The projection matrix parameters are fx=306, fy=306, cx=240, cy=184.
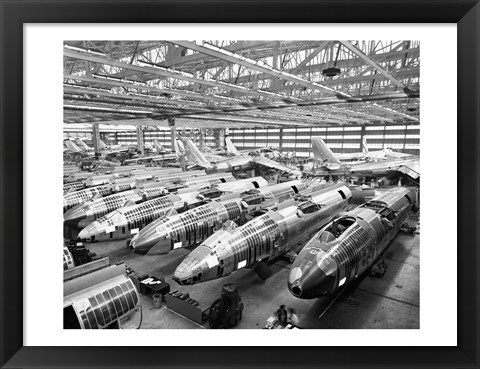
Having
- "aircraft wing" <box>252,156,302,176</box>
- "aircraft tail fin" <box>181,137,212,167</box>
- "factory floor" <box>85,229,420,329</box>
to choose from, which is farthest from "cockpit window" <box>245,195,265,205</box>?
"aircraft tail fin" <box>181,137,212,167</box>

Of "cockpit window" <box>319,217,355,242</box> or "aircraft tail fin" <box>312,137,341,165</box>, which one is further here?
"aircraft tail fin" <box>312,137,341,165</box>

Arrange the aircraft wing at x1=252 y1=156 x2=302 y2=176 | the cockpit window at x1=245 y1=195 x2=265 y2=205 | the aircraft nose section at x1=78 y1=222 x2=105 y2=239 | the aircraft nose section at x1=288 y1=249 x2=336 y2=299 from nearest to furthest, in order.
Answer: the aircraft nose section at x1=288 y1=249 x2=336 y2=299 < the aircraft nose section at x1=78 y1=222 x2=105 y2=239 < the cockpit window at x1=245 y1=195 x2=265 y2=205 < the aircraft wing at x1=252 y1=156 x2=302 y2=176

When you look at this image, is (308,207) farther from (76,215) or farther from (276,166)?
(276,166)

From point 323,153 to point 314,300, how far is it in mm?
30498

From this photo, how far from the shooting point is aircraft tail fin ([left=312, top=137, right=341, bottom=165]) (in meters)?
40.2

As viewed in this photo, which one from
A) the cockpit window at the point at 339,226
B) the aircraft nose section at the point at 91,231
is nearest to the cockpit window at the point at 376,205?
the cockpit window at the point at 339,226

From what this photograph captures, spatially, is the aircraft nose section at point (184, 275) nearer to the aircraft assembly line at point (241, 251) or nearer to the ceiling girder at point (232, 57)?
the aircraft assembly line at point (241, 251)

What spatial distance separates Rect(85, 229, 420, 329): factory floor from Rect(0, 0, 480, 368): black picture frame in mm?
4610

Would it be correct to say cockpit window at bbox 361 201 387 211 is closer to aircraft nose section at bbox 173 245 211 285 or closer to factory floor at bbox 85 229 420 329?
factory floor at bbox 85 229 420 329
